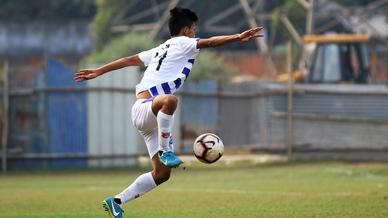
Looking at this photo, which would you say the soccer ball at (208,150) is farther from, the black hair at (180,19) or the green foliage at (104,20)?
the green foliage at (104,20)

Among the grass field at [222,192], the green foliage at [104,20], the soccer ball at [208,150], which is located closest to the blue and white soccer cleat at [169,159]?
the soccer ball at [208,150]

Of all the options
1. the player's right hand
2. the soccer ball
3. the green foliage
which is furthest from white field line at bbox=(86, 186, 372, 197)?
the green foliage

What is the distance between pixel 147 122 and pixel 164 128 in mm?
400

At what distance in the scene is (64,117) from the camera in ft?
88.2

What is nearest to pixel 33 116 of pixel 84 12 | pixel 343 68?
pixel 343 68

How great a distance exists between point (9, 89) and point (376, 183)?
10.9m

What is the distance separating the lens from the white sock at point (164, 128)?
1192cm

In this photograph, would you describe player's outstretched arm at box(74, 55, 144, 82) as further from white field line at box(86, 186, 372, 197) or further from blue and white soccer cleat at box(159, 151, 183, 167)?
white field line at box(86, 186, 372, 197)

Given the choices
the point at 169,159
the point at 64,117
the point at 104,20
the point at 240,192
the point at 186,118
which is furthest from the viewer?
the point at 104,20

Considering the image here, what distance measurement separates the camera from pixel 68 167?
2705cm

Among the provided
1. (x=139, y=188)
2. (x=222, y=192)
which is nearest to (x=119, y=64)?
(x=139, y=188)

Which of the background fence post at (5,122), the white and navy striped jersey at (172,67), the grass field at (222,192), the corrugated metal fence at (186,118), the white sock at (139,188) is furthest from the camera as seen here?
the corrugated metal fence at (186,118)

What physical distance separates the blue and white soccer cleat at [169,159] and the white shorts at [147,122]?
0.63ft

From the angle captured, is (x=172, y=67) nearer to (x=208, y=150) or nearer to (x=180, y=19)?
(x=180, y=19)
